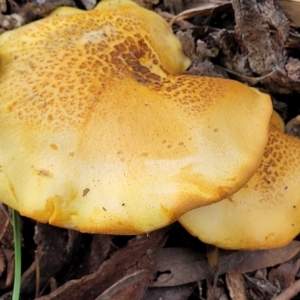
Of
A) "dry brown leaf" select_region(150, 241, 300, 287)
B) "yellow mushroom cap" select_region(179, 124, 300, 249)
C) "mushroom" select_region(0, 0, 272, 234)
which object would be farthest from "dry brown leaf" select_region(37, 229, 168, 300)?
"mushroom" select_region(0, 0, 272, 234)

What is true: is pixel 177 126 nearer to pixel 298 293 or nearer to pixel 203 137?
pixel 203 137

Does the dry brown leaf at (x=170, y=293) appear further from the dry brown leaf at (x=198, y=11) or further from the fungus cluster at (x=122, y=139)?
the dry brown leaf at (x=198, y=11)

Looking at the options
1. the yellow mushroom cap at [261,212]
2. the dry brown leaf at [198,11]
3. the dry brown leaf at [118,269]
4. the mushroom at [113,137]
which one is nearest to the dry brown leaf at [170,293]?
the dry brown leaf at [118,269]

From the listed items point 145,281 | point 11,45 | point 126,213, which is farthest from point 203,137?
point 11,45

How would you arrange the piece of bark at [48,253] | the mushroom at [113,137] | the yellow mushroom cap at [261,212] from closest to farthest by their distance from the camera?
the mushroom at [113,137] < the yellow mushroom cap at [261,212] < the piece of bark at [48,253]

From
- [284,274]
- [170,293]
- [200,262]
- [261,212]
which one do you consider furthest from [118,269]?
→ [284,274]

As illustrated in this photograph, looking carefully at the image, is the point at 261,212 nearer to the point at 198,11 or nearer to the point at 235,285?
the point at 235,285

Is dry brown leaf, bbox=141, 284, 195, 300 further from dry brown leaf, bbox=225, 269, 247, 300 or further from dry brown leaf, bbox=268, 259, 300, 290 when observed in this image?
dry brown leaf, bbox=268, 259, 300, 290
